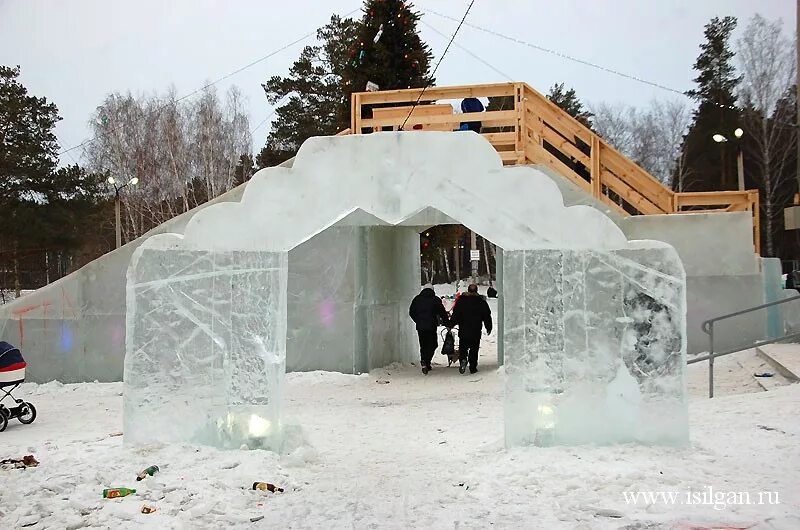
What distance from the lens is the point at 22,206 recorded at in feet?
88.8

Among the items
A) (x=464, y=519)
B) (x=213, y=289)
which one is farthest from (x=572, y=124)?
(x=464, y=519)

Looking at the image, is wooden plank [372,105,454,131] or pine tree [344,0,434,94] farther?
pine tree [344,0,434,94]

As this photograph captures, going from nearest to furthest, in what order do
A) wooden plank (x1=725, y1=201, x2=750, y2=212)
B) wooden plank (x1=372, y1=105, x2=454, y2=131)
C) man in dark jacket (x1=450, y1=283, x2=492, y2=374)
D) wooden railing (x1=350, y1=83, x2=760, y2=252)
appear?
wooden railing (x1=350, y1=83, x2=760, y2=252) < wooden plank (x1=372, y1=105, x2=454, y2=131) < wooden plank (x1=725, y1=201, x2=750, y2=212) < man in dark jacket (x1=450, y1=283, x2=492, y2=374)

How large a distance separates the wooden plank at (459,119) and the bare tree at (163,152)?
70.9ft

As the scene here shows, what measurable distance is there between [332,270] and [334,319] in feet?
3.00

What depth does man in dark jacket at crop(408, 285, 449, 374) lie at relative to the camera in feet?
44.8

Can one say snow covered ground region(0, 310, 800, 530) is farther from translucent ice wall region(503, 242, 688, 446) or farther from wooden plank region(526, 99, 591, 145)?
wooden plank region(526, 99, 591, 145)

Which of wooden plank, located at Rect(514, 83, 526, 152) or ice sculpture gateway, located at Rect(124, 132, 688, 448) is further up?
wooden plank, located at Rect(514, 83, 526, 152)

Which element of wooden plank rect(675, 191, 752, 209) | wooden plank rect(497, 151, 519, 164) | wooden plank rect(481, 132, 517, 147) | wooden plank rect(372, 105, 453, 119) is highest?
wooden plank rect(372, 105, 453, 119)

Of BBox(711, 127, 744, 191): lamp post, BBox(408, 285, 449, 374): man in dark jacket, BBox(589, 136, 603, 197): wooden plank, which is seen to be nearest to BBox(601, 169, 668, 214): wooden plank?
BBox(589, 136, 603, 197): wooden plank

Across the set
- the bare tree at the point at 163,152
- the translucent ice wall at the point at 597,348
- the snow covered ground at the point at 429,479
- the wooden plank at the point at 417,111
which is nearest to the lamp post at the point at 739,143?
the wooden plank at the point at 417,111

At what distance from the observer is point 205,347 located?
23.4 ft

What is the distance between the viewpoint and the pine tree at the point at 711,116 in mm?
37625

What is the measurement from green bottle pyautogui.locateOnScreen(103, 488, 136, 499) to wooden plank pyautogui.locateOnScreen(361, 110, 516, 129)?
8.16m
